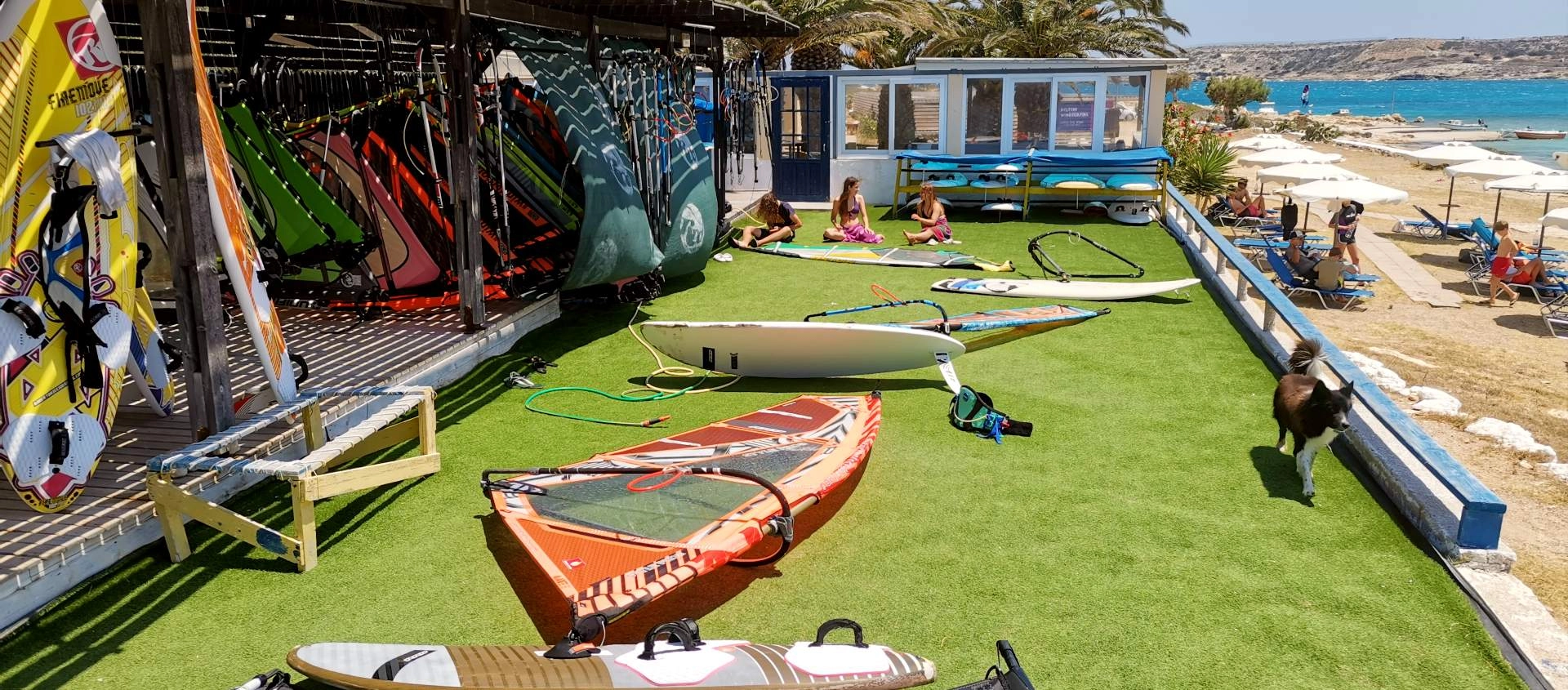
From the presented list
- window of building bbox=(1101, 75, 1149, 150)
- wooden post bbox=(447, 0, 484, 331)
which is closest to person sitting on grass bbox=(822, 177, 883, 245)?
window of building bbox=(1101, 75, 1149, 150)

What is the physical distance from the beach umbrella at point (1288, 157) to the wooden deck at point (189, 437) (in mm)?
14807

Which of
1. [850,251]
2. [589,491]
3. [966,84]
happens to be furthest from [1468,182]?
[589,491]

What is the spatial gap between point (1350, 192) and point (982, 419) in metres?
11.3

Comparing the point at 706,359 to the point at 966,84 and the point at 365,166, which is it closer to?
the point at 365,166

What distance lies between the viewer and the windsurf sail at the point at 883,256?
1216 cm

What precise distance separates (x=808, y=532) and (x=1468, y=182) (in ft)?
113

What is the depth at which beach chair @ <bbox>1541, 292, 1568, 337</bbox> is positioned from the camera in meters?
12.6

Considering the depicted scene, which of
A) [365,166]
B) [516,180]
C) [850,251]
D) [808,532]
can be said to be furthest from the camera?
[850,251]

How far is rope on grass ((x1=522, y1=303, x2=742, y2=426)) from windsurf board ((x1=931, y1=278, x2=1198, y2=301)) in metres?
3.79

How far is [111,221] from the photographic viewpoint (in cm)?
470

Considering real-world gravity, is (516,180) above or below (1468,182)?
above

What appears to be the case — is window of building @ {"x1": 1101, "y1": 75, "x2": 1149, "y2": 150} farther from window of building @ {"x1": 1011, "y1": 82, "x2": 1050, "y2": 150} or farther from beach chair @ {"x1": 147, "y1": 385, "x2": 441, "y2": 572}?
beach chair @ {"x1": 147, "y1": 385, "x2": 441, "y2": 572}

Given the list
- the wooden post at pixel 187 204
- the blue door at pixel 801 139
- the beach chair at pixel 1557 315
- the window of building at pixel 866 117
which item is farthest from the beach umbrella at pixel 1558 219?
the wooden post at pixel 187 204

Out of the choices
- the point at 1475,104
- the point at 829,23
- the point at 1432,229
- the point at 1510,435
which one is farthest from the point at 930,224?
the point at 1475,104
